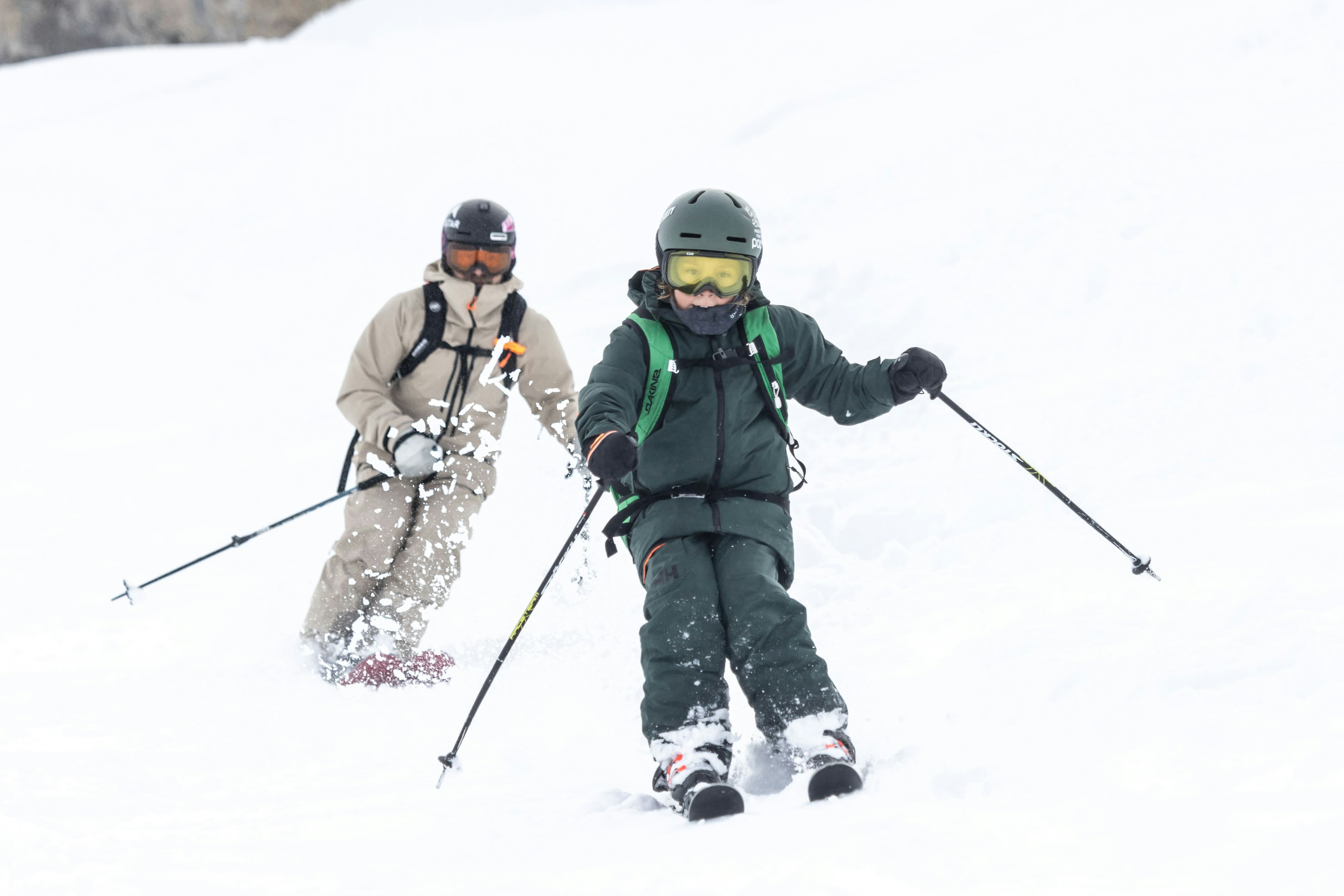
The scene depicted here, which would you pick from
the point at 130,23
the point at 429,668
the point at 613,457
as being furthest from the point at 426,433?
the point at 130,23

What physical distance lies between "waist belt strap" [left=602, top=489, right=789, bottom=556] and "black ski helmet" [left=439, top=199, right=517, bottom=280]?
2.17 meters

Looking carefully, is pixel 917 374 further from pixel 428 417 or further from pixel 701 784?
pixel 428 417

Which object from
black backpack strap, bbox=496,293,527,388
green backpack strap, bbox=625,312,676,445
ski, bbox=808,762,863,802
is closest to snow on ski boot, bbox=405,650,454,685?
black backpack strap, bbox=496,293,527,388

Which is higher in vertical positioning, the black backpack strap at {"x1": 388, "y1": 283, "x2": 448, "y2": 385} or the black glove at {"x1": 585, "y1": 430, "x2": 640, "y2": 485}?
the black backpack strap at {"x1": 388, "y1": 283, "x2": 448, "y2": 385}

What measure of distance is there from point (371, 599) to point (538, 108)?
37.7ft

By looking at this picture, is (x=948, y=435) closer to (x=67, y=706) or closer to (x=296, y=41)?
(x=67, y=706)

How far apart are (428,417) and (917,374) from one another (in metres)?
2.83

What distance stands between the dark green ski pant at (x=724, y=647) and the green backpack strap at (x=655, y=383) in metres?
0.45

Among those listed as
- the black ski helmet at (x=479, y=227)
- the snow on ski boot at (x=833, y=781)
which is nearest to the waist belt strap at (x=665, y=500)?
the snow on ski boot at (x=833, y=781)

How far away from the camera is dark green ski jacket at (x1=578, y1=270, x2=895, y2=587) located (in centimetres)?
389

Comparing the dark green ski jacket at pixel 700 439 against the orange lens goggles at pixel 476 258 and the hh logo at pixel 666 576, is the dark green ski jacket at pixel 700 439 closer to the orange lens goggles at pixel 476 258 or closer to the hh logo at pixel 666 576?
the hh logo at pixel 666 576

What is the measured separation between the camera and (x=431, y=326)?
576 cm

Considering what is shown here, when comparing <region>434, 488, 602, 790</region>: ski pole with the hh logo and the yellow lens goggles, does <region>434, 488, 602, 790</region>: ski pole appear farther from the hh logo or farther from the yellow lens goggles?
the yellow lens goggles

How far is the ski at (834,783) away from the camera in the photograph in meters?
3.06
